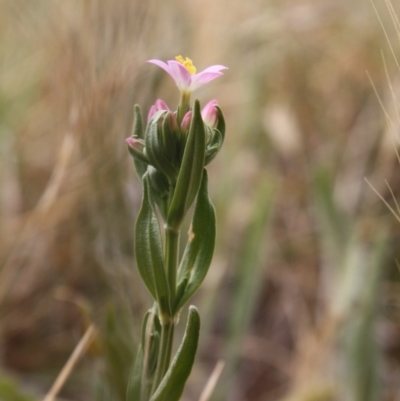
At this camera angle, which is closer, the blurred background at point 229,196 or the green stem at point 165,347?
the green stem at point 165,347

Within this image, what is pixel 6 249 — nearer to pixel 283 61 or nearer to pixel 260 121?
pixel 260 121

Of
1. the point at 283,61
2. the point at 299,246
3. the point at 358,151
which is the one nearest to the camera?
the point at 299,246

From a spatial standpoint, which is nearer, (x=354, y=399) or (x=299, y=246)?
(x=354, y=399)

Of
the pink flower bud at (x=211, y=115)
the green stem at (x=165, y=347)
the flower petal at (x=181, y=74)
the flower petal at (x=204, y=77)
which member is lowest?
the green stem at (x=165, y=347)

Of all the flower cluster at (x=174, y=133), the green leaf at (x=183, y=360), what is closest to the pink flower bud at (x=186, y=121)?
the flower cluster at (x=174, y=133)

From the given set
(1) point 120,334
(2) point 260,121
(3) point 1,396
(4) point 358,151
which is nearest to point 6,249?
(3) point 1,396

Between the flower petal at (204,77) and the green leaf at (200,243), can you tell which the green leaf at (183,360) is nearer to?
the green leaf at (200,243)

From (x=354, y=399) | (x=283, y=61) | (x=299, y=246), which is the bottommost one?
(x=354, y=399)
